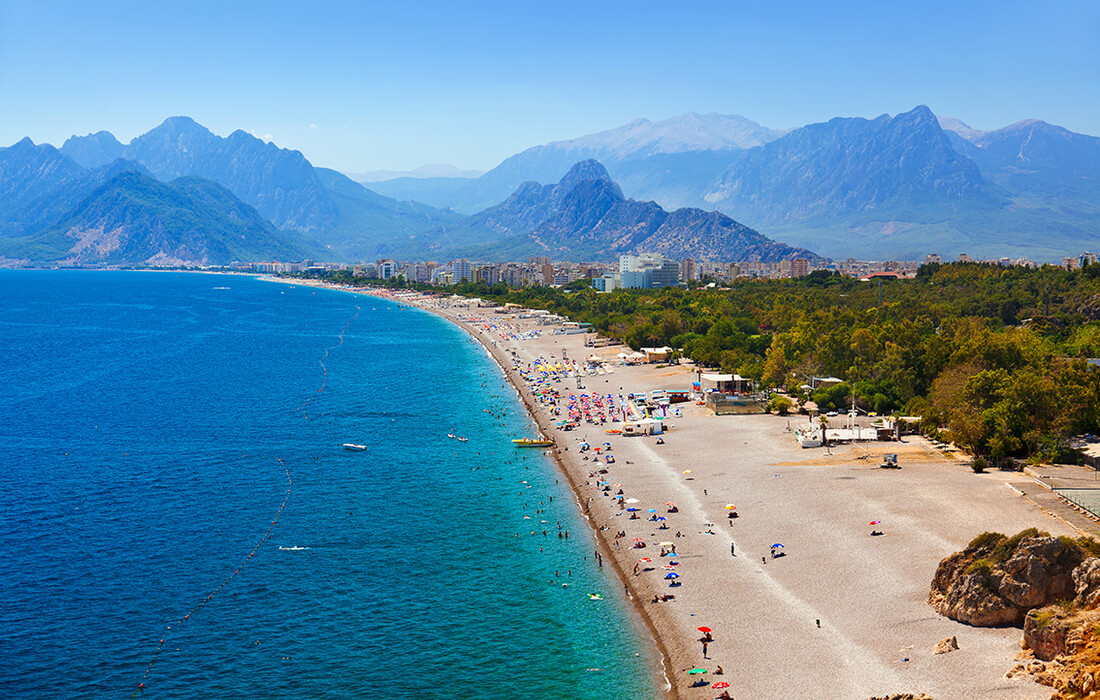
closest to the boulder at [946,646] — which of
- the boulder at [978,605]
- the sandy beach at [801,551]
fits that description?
the sandy beach at [801,551]

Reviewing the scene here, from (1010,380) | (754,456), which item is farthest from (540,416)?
(1010,380)

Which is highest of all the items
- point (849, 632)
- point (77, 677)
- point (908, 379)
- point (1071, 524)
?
point (908, 379)

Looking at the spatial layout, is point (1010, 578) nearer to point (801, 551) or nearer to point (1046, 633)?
point (1046, 633)

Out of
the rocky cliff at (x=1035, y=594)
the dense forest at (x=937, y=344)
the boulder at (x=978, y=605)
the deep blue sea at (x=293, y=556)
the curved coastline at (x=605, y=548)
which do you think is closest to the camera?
the rocky cliff at (x=1035, y=594)

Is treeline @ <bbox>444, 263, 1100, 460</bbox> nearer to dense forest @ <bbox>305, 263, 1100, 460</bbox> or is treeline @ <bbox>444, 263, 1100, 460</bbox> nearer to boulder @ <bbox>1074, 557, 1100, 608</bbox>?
dense forest @ <bbox>305, 263, 1100, 460</bbox>

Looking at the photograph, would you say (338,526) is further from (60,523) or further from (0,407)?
(0,407)

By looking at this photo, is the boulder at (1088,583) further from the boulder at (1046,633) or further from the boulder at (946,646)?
the boulder at (946,646)
